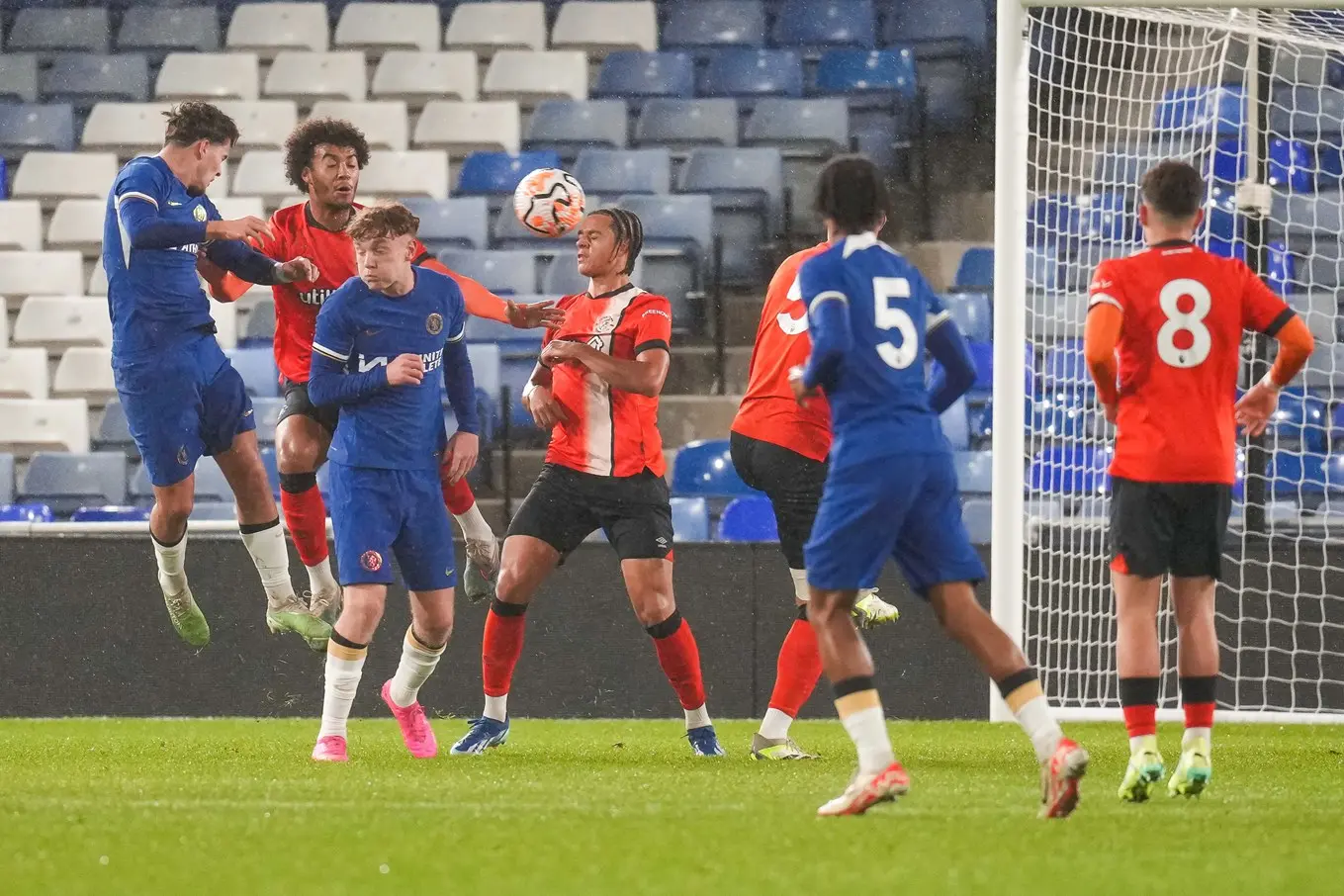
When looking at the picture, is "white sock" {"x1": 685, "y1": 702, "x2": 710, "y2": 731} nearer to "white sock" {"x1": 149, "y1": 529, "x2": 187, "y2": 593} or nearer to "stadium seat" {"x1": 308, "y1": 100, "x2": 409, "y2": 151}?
"white sock" {"x1": 149, "y1": 529, "x2": 187, "y2": 593}

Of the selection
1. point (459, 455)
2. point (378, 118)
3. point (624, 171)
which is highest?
point (378, 118)

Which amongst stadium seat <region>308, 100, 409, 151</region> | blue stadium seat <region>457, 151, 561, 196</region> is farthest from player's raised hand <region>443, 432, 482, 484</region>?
stadium seat <region>308, 100, 409, 151</region>

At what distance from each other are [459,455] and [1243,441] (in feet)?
15.3

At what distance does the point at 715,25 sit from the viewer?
12.5m

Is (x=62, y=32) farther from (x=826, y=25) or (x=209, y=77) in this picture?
(x=826, y=25)

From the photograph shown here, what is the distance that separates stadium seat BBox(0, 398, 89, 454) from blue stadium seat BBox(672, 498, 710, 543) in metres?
3.61

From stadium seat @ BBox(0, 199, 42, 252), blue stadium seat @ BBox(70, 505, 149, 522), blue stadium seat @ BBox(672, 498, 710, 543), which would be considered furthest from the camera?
stadium seat @ BBox(0, 199, 42, 252)

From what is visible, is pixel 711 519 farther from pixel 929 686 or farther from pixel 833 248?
pixel 833 248

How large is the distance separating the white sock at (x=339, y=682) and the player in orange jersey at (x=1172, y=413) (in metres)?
2.44

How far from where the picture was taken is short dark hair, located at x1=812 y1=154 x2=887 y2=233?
14.4 feet

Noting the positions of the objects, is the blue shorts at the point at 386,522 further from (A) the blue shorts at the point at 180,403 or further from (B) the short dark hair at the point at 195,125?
(B) the short dark hair at the point at 195,125

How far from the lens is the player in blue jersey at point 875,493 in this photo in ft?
13.8

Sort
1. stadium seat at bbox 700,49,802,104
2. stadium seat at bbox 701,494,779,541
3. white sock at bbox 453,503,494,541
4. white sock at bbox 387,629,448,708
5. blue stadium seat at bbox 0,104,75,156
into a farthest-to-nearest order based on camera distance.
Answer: blue stadium seat at bbox 0,104,75,156
stadium seat at bbox 700,49,802,104
stadium seat at bbox 701,494,779,541
white sock at bbox 453,503,494,541
white sock at bbox 387,629,448,708

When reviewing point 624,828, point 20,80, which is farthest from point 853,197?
point 20,80
